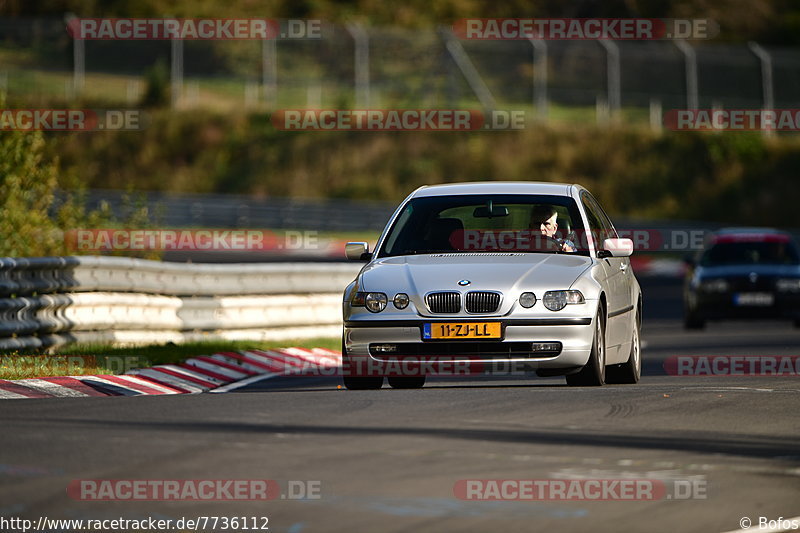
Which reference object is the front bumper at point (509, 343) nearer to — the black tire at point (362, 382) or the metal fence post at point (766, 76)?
the black tire at point (362, 382)

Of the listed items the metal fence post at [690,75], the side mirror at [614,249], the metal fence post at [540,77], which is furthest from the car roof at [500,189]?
the metal fence post at [540,77]

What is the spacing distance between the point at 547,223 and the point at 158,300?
6678 mm

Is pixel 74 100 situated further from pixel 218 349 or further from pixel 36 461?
pixel 36 461

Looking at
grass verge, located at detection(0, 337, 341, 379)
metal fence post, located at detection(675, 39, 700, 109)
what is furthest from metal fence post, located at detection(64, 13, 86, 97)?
grass verge, located at detection(0, 337, 341, 379)

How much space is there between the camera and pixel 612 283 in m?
12.8

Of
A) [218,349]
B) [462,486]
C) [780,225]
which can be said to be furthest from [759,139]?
[462,486]

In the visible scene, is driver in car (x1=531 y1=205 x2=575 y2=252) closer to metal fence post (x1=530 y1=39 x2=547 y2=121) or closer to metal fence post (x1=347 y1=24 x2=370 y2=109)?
metal fence post (x1=530 y1=39 x2=547 y2=121)

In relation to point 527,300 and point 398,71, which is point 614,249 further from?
point 398,71

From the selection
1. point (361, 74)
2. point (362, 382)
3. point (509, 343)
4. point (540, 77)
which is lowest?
point (362, 382)

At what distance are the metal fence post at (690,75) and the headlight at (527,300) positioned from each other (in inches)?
1382

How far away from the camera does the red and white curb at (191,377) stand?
12266 mm

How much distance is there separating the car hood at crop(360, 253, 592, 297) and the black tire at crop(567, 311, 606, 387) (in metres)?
0.43

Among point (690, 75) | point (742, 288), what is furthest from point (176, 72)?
point (742, 288)

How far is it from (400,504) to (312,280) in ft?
45.3
